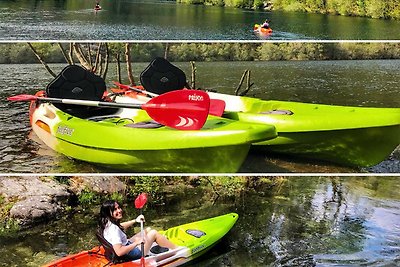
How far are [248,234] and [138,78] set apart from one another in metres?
0.79

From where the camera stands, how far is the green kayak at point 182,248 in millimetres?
1901

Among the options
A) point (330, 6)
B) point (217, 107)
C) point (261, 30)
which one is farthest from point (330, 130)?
point (261, 30)

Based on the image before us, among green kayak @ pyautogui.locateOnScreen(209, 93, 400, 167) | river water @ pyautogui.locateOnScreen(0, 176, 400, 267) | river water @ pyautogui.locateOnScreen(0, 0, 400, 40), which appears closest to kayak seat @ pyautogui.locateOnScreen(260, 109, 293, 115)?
green kayak @ pyautogui.locateOnScreen(209, 93, 400, 167)

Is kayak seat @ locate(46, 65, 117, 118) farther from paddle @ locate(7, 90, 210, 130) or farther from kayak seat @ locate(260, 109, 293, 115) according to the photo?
kayak seat @ locate(260, 109, 293, 115)

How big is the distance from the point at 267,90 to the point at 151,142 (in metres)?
0.97

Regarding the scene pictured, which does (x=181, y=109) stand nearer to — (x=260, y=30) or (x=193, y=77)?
(x=193, y=77)

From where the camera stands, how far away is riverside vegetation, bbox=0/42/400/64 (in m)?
2.46

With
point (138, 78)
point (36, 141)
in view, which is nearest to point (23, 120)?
point (36, 141)

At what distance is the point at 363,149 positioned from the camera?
213cm

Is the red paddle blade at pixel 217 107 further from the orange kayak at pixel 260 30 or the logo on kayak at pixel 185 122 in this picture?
the orange kayak at pixel 260 30

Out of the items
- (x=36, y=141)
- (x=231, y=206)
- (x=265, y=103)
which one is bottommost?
(x=231, y=206)

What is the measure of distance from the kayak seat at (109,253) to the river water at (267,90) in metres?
0.39

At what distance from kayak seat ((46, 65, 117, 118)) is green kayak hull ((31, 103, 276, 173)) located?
0.30ft

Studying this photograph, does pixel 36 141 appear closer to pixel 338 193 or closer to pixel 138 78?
pixel 138 78
